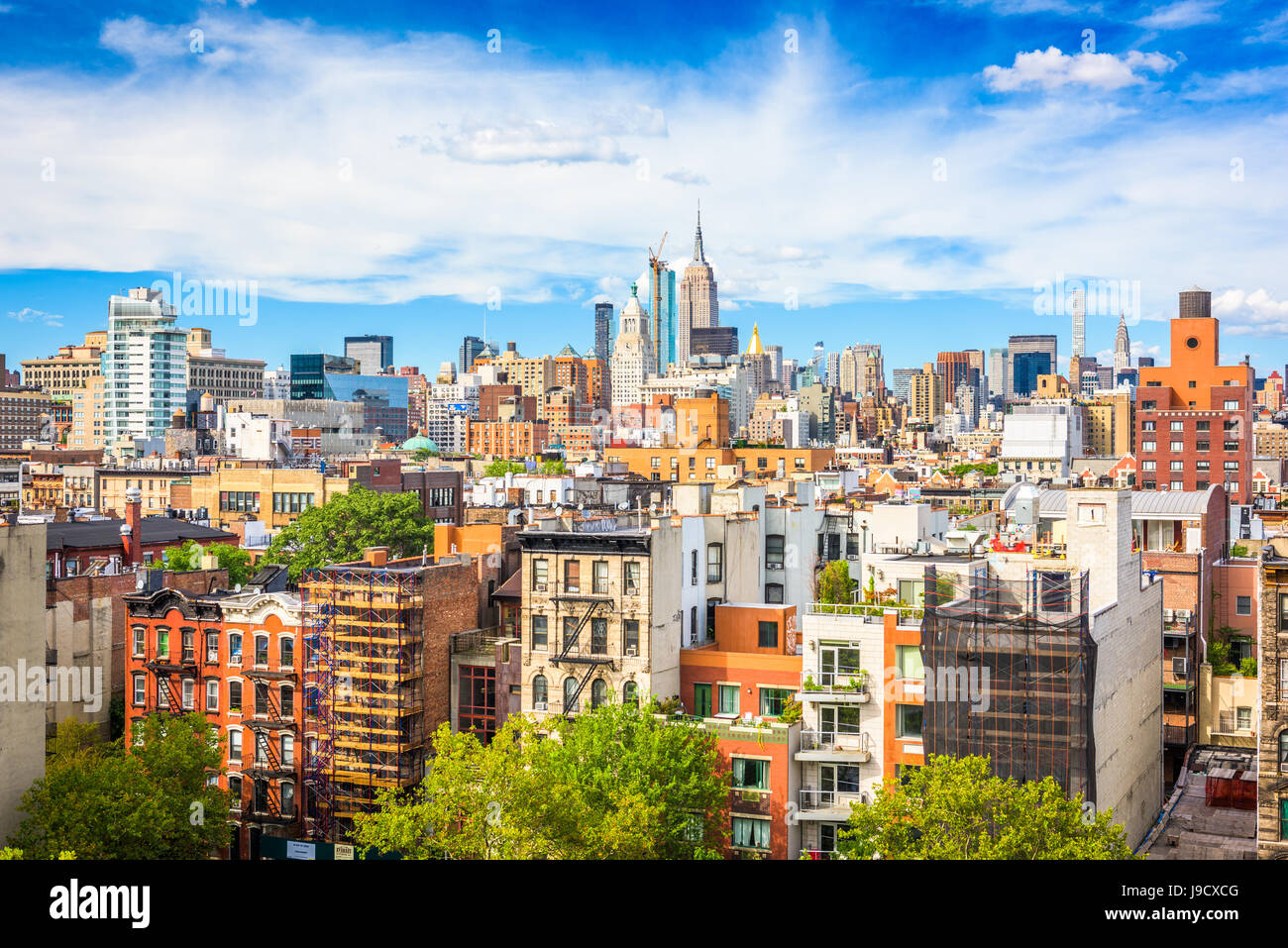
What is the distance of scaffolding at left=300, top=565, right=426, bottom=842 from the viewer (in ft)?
135

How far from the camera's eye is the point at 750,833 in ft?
119

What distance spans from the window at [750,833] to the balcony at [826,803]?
113cm

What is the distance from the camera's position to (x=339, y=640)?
4191cm

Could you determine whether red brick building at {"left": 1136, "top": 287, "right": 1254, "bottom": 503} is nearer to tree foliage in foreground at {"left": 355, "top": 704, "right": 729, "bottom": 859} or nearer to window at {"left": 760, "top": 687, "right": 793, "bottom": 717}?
window at {"left": 760, "top": 687, "right": 793, "bottom": 717}

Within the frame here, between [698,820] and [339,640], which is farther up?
[339,640]

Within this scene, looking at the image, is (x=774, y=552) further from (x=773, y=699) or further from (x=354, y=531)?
(x=354, y=531)

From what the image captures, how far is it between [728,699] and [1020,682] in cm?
1097

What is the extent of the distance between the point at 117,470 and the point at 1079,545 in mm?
108529

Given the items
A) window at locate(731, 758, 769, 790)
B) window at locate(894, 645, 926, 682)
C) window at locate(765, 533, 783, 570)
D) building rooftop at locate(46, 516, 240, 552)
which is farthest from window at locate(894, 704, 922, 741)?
building rooftop at locate(46, 516, 240, 552)

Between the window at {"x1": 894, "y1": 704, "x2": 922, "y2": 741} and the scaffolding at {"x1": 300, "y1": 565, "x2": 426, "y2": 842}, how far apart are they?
15.8 metres

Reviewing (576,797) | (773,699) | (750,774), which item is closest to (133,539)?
(773,699)

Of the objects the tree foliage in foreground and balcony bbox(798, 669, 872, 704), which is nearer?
the tree foliage in foreground
